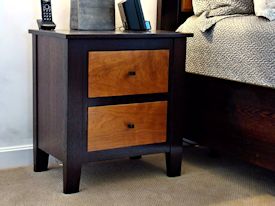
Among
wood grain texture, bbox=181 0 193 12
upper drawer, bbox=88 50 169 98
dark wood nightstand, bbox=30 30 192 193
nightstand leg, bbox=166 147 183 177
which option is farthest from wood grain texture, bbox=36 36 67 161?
wood grain texture, bbox=181 0 193 12

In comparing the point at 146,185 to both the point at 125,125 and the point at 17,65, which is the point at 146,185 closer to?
the point at 125,125

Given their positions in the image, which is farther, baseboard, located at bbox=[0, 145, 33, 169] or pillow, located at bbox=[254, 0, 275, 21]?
baseboard, located at bbox=[0, 145, 33, 169]

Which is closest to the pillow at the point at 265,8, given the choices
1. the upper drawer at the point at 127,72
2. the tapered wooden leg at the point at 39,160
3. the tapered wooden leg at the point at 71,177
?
the upper drawer at the point at 127,72

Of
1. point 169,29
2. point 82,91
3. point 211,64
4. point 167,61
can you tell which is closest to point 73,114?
point 82,91

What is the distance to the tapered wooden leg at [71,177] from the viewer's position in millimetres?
1844

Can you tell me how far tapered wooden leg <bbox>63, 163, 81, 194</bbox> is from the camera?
184 centimetres

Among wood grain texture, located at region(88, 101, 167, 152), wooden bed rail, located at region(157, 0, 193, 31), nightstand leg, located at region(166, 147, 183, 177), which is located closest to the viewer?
wood grain texture, located at region(88, 101, 167, 152)

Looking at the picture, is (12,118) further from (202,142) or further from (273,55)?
(273,55)

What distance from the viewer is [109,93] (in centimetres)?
187

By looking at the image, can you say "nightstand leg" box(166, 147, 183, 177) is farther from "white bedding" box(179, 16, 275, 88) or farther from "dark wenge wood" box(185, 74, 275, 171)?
"white bedding" box(179, 16, 275, 88)

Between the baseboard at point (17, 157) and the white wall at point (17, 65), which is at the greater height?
the white wall at point (17, 65)

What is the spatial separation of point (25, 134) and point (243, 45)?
1.02m

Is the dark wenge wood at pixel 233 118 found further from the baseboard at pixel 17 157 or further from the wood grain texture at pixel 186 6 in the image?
the baseboard at pixel 17 157

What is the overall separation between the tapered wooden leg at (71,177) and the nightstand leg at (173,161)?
0.41 metres
